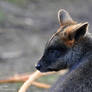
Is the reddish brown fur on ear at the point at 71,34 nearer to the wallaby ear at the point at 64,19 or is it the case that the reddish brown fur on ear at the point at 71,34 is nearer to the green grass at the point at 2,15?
the wallaby ear at the point at 64,19

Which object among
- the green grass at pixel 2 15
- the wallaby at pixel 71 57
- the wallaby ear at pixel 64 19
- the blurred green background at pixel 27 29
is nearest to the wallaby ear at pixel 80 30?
the wallaby at pixel 71 57

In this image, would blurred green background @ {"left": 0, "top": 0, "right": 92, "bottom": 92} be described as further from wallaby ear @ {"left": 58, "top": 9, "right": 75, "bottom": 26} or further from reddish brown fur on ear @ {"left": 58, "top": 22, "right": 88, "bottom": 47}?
reddish brown fur on ear @ {"left": 58, "top": 22, "right": 88, "bottom": 47}

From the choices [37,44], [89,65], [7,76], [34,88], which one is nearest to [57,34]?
[89,65]

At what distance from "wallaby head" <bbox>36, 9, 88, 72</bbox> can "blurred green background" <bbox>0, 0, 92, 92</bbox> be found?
6.74 feet

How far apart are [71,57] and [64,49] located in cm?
14

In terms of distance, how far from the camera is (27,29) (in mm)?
11984

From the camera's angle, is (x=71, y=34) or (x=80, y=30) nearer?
(x=80, y=30)

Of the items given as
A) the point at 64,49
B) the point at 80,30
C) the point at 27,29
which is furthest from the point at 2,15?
the point at 80,30

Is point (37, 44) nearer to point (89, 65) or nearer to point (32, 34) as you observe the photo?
point (32, 34)

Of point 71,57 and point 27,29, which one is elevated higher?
point 27,29

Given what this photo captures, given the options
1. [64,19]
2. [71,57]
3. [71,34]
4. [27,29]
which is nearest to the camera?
[71,34]

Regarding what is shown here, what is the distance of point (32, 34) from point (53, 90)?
576cm

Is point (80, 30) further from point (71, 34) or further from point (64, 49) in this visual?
point (64, 49)

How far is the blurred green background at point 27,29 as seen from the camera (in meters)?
9.46
